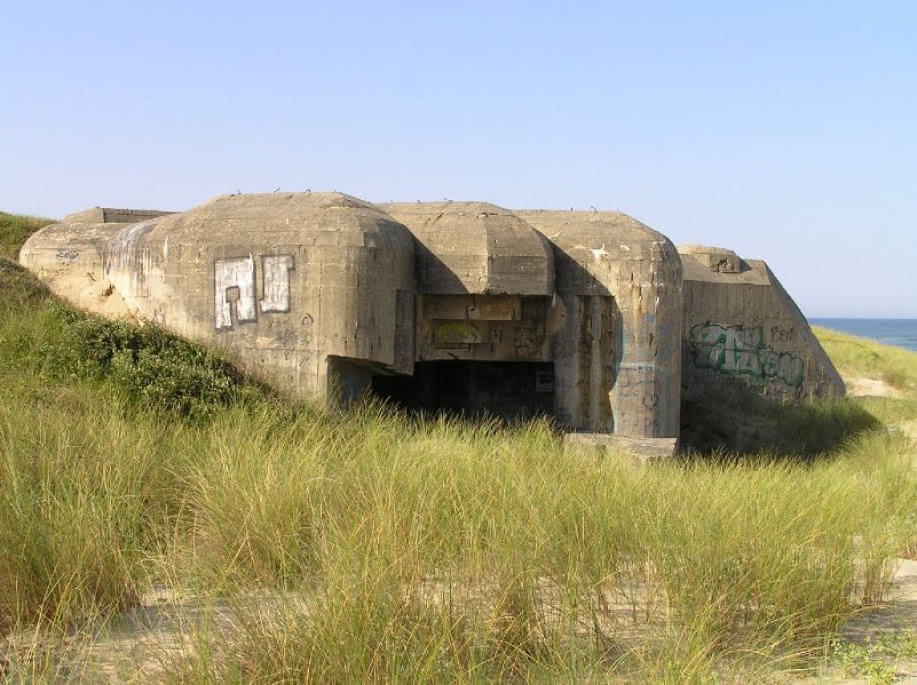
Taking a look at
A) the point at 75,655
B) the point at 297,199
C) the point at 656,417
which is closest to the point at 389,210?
the point at 297,199

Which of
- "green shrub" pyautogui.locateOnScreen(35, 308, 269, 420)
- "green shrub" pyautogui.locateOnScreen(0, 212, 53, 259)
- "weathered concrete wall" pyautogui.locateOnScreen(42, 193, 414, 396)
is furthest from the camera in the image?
"green shrub" pyautogui.locateOnScreen(0, 212, 53, 259)

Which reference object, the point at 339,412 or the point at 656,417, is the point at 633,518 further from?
the point at 656,417

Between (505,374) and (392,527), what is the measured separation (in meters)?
7.67

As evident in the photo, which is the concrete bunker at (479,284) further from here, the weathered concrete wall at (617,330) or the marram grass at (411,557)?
the marram grass at (411,557)

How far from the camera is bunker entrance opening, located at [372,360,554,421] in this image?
1172cm

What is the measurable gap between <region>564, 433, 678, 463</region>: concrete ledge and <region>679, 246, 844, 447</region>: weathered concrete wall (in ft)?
11.9

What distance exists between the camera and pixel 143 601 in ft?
14.4

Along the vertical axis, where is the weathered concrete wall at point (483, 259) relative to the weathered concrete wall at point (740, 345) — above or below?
above

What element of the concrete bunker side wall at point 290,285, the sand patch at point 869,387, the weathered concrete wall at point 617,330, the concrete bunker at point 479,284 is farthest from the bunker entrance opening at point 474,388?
the sand patch at point 869,387

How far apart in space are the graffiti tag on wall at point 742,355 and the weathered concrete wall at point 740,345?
13 millimetres

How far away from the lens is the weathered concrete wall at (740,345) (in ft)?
43.2

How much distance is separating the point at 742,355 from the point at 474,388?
404 centimetres

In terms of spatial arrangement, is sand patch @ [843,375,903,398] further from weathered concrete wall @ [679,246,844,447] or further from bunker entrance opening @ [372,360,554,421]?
bunker entrance opening @ [372,360,554,421]

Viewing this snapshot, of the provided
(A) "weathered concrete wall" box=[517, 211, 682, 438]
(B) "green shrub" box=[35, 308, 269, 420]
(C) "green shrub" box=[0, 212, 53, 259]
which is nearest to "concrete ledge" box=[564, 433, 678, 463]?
(A) "weathered concrete wall" box=[517, 211, 682, 438]
